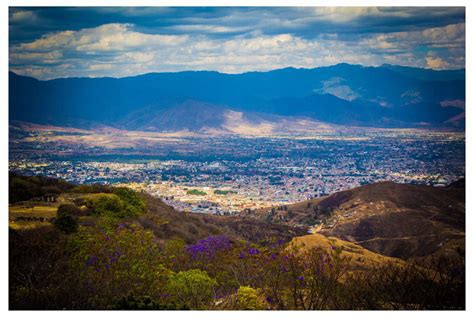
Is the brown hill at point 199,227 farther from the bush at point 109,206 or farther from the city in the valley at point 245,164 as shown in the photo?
the city in the valley at point 245,164

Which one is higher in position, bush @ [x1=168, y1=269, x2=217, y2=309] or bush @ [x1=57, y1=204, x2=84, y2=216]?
bush @ [x1=57, y1=204, x2=84, y2=216]

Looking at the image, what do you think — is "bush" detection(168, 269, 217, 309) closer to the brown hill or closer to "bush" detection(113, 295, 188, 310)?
"bush" detection(113, 295, 188, 310)

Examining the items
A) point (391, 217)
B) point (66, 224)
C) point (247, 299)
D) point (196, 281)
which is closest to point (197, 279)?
point (196, 281)

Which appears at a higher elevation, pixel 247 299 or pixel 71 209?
pixel 71 209

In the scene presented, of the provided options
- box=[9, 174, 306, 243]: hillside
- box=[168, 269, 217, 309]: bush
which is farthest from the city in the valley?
box=[168, 269, 217, 309]: bush

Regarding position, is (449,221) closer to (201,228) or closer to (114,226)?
(201,228)

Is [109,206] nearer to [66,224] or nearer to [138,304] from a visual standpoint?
[66,224]
